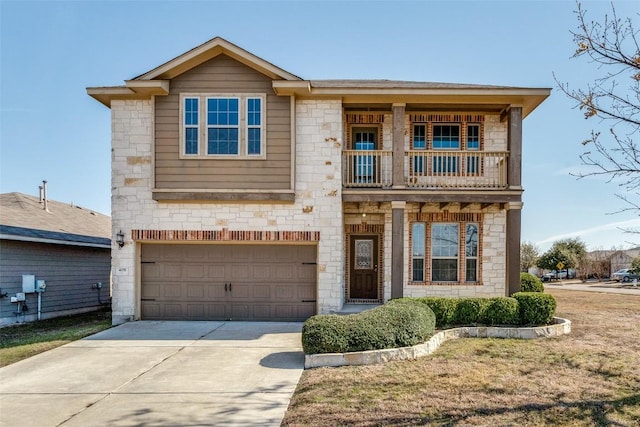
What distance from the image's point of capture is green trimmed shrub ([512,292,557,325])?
9.79m

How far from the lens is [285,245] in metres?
11.5

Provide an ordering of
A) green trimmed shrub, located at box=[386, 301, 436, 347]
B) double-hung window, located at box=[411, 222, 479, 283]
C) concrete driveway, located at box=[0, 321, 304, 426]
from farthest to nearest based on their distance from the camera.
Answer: double-hung window, located at box=[411, 222, 479, 283]
green trimmed shrub, located at box=[386, 301, 436, 347]
concrete driveway, located at box=[0, 321, 304, 426]

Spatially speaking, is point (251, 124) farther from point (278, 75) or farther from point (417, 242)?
point (417, 242)

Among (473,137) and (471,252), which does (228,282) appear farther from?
(473,137)

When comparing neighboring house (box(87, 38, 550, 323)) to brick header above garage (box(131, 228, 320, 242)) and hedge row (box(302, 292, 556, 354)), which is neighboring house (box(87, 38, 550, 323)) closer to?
brick header above garage (box(131, 228, 320, 242))

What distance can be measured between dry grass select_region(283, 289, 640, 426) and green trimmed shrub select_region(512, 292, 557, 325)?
1.36 metres

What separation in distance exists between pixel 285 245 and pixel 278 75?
441 cm

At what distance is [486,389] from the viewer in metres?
5.76

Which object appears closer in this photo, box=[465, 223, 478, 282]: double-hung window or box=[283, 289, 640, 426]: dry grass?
box=[283, 289, 640, 426]: dry grass

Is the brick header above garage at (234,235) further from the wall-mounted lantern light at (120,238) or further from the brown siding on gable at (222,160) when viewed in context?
the brown siding on gable at (222,160)

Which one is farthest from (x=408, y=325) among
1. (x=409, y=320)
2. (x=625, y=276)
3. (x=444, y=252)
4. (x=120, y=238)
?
(x=625, y=276)

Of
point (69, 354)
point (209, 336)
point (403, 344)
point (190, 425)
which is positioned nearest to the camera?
point (190, 425)

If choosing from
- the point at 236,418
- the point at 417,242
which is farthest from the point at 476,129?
the point at 236,418

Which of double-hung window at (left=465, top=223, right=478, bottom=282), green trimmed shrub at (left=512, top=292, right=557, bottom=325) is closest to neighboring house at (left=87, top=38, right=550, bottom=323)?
double-hung window at (left=465, top=223, right=478, bottom=282)
